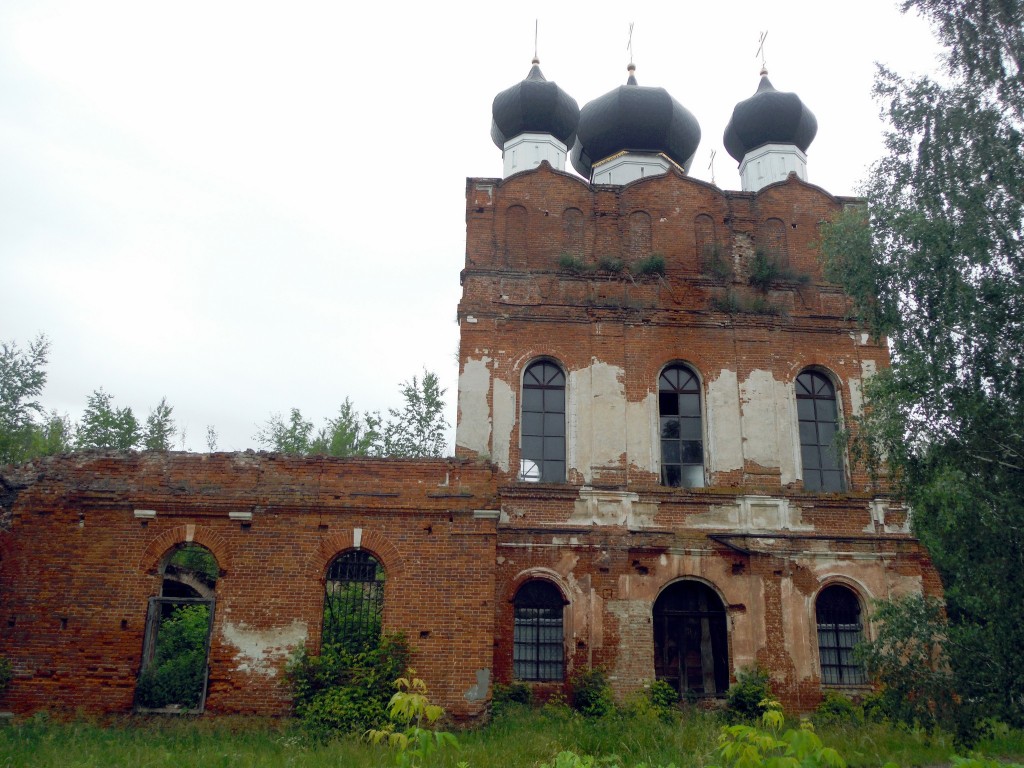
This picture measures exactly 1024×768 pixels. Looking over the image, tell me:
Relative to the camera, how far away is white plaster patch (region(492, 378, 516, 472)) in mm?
15062

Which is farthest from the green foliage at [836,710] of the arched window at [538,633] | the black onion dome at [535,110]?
the black onion dome at [535,110]

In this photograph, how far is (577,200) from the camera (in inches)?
676

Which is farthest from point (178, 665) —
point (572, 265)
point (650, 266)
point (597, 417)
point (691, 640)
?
point (650, 266)

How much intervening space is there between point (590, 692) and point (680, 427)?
503 centimetres

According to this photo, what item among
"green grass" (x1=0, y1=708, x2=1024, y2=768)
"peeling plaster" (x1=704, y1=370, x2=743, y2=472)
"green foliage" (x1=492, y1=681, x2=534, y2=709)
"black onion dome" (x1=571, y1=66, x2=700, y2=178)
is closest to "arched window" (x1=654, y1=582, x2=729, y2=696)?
"green grass" (x1=0, y1=708, x2=1024, y2=768)

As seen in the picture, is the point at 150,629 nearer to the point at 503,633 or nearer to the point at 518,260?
the point at 503,633

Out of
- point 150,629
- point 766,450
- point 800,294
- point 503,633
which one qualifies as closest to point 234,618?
point 150,629

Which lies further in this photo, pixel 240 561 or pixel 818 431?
pixel 818 431

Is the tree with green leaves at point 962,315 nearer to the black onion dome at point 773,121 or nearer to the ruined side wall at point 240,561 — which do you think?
the ruined side wall at point 240,561

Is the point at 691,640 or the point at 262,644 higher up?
the point at 691,640

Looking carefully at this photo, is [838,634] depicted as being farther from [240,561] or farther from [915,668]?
[240,561]

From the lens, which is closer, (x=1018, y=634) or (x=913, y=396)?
(x=1018, y=634)

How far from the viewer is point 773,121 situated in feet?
66.3

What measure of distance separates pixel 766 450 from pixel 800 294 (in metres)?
3.35
